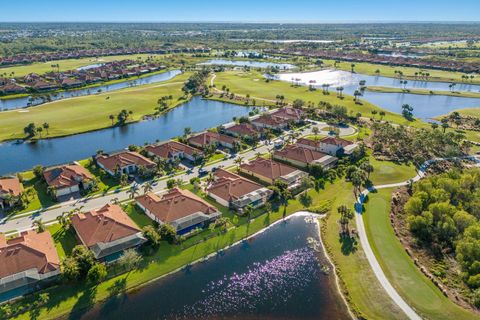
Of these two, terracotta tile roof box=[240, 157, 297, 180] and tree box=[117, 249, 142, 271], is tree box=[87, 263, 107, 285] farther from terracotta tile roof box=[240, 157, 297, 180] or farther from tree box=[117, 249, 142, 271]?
terracotta tile roof box=[240, 157, 297, 180]

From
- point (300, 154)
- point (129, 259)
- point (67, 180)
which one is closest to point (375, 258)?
point (129, 259)

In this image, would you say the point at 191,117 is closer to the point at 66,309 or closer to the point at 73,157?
the point at 73,157

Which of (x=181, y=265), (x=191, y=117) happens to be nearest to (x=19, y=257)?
(x=181, y=265)

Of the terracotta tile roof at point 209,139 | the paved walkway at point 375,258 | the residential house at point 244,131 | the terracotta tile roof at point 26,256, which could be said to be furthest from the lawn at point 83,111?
the paved walkway at point 375,258

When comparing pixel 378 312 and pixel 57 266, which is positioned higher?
pixel 57 266

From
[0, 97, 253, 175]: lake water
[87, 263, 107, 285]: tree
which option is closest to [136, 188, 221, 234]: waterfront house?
[87, 263, 107, 285]: tree

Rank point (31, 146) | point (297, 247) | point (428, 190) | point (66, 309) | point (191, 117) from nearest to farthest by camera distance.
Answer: point (66, 309)
point (297, 247)
point (428, 190)
point (31, 146)
point (191, 117)

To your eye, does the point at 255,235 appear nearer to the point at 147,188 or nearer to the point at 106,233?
the point at 106,233
